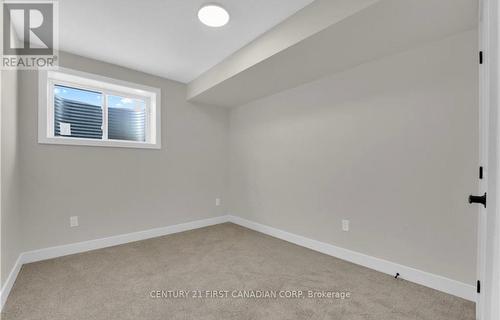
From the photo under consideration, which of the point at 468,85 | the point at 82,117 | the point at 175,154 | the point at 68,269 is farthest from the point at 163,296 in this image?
the point at 468,85

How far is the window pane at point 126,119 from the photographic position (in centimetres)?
329

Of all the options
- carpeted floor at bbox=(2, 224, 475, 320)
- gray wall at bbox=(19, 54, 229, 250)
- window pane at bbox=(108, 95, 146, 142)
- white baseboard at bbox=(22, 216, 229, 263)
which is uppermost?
window pane at bbox=(108, 95, 146, 142)

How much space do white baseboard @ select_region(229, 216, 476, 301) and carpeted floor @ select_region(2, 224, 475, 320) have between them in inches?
2.9

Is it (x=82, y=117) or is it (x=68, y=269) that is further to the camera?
(x=82, y=117)

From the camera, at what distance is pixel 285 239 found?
327 cm

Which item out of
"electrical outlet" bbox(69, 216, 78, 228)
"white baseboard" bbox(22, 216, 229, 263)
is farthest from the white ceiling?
"white baseboard" bbox(22, 216, 229, 263)

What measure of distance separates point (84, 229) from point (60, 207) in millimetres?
381

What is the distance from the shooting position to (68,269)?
2.34 m

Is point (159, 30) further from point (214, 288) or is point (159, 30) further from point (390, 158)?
point (390, 158)

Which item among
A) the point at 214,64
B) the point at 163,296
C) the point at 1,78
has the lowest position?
the point at 163,296

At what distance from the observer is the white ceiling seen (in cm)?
196

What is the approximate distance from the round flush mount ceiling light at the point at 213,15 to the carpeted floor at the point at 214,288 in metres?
2.39

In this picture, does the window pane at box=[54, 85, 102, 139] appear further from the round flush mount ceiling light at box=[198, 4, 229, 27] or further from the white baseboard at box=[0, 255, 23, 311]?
the round flush mount ceiling light at box=[198, 4, 229, 27]

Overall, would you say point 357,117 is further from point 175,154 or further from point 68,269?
point 68,269
